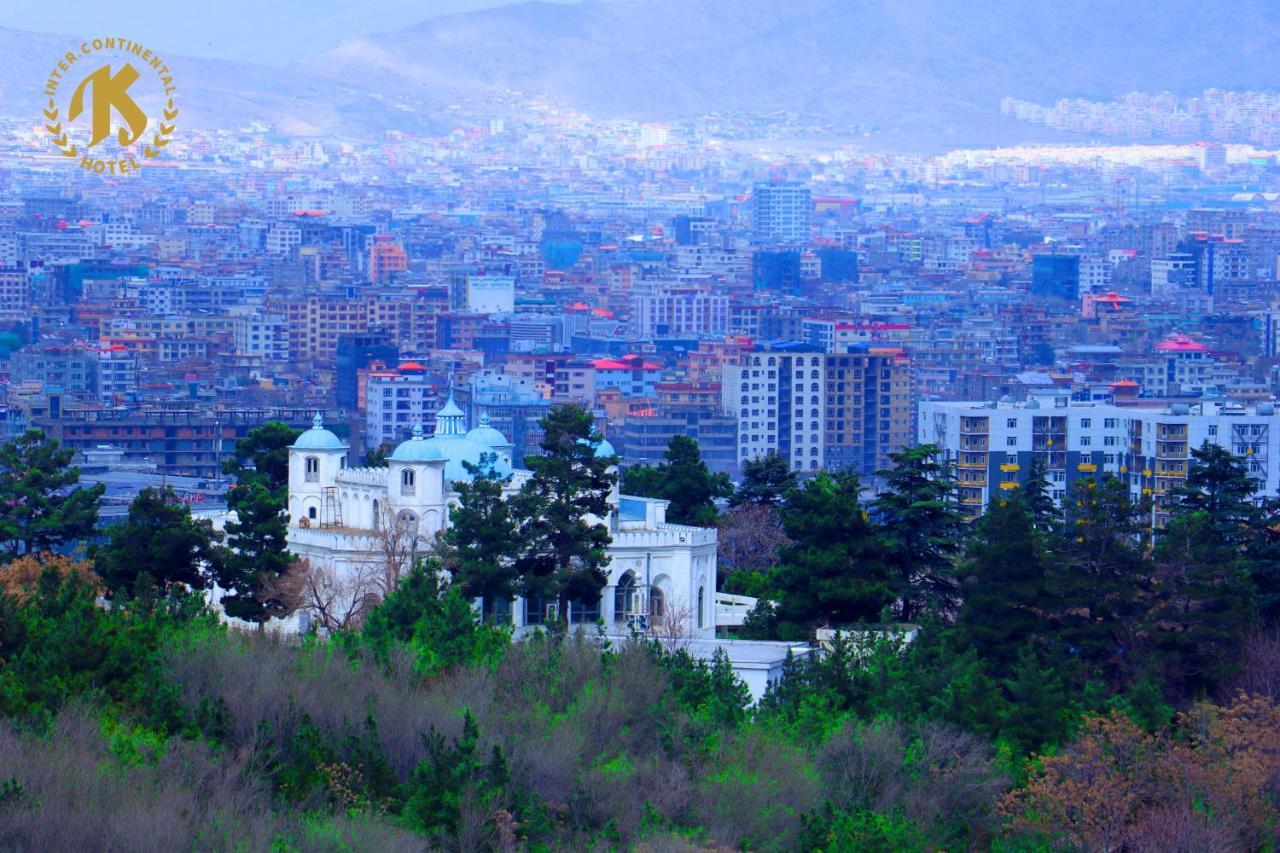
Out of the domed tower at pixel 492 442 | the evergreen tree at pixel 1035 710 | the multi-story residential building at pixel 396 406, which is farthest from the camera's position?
the multi-story residential building at pixel 396 406

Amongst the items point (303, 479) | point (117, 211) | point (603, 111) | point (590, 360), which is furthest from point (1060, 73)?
point (303, 479)

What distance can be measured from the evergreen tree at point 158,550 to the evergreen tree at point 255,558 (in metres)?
0.12

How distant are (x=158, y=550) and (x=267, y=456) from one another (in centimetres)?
339

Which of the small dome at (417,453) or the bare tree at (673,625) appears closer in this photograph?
the bare tree at (673,625)

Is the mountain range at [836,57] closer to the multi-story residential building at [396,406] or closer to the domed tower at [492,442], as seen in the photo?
the multi-story residential building at [396,406]

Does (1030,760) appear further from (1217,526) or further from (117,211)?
(117,211)

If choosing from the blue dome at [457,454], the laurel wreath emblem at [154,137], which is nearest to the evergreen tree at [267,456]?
the blue dome at [457,454]

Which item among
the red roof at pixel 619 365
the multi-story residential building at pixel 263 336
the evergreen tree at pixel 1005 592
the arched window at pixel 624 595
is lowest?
the arched window at pixel 624 595

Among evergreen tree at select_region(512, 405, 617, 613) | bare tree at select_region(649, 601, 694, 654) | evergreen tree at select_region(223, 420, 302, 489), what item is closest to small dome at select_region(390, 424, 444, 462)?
evergreen tree at select_region(512, 405, 617, 613)

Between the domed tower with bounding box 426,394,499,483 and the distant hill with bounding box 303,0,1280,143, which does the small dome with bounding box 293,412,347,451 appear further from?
the distant hill with bounding box 303,0,1280,143

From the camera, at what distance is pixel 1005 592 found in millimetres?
16531

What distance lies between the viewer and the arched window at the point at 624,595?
19.1 metres

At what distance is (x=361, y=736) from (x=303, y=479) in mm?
7190

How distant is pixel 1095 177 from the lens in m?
141
